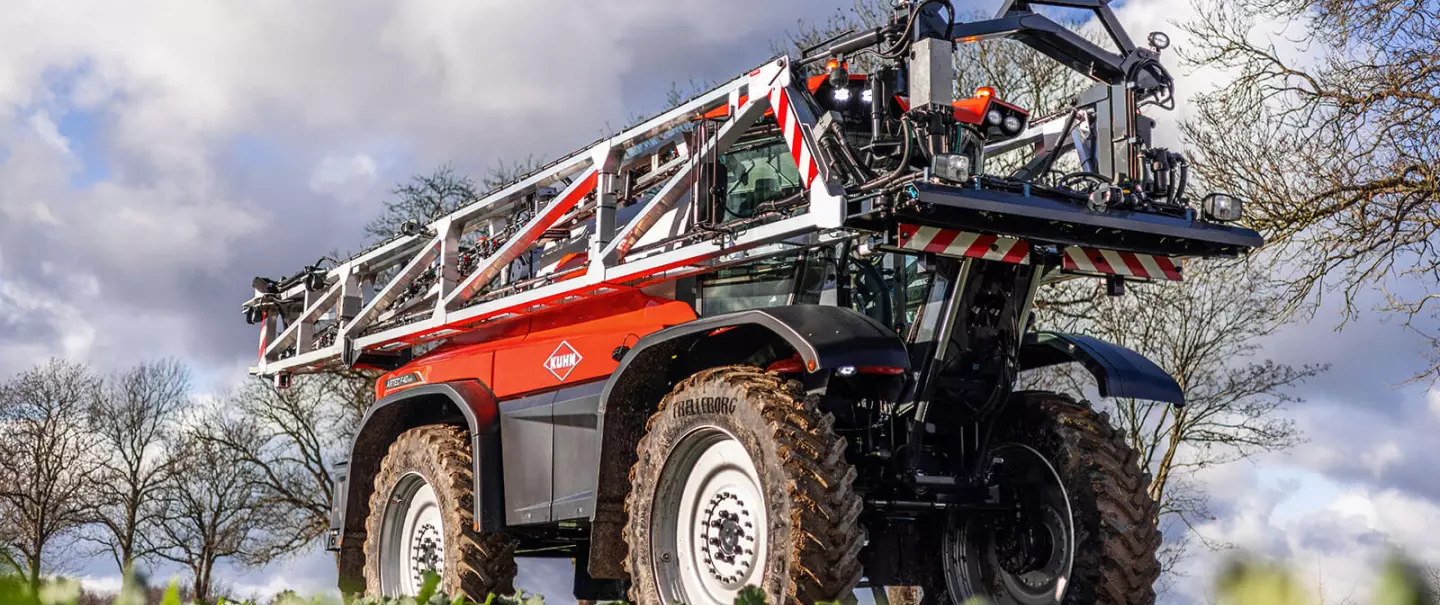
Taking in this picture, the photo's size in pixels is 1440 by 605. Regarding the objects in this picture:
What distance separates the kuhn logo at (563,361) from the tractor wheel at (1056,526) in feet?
7.86

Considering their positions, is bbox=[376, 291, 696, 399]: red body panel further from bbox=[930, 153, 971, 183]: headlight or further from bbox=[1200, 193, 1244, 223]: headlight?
bbox=[1200, 193, 1244, 223]: headlight

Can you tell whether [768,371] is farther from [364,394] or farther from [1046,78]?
[364,394]

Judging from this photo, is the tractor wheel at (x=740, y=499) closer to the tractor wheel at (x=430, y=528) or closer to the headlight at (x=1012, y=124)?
the tractor wheel at (x=430, y=528)

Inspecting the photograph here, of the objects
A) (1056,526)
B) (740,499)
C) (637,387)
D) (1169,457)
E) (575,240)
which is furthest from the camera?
(1169,457)

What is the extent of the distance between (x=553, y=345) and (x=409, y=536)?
6.93ft

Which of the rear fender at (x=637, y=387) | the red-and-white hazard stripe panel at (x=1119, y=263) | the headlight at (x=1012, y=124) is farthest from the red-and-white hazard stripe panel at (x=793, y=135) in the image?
the headlight at (x=1012, y=124)

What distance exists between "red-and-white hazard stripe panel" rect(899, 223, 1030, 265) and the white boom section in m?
0.37

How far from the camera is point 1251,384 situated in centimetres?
1883

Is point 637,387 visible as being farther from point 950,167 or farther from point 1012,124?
point 1012,124

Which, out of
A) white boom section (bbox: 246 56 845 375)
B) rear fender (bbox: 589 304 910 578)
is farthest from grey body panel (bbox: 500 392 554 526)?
rear fender (bbox: 589 304 910 578)

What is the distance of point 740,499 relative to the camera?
6.73 meters

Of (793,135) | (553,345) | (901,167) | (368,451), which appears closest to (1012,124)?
(793,135)

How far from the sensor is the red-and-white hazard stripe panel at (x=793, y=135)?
21.7ft

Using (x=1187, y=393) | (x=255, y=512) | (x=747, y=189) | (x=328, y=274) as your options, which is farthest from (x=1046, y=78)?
(x=255, y=512)
